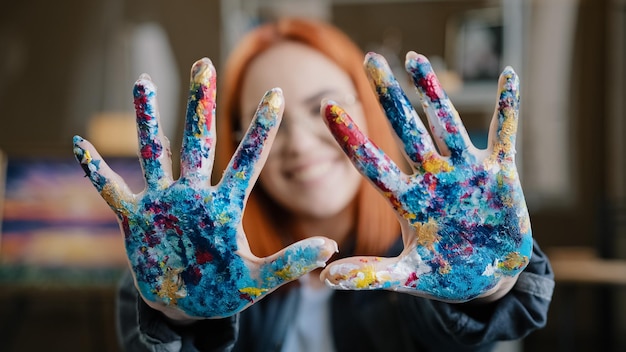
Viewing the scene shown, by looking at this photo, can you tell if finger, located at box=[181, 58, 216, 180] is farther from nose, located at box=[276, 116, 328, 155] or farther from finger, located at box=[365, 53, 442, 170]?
nose, located at box=[276, 116, 328, 155]

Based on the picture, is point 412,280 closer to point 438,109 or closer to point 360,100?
point 438,109

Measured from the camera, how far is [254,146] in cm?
56

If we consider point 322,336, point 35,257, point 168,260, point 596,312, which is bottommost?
point 596,312

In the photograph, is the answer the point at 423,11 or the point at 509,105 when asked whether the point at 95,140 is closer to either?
the point at 423,11

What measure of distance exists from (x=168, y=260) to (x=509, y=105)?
342 millimetres

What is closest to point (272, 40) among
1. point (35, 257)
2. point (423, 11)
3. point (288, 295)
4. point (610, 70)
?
point (288, 295)

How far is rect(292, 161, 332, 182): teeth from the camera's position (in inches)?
37.3

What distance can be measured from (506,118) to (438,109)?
0.21 feet

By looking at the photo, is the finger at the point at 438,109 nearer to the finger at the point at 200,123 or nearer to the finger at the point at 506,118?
the finger at the point at 506,118

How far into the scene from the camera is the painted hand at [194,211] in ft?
1.83

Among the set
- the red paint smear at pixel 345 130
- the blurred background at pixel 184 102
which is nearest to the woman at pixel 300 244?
the red paint smear at pixel 345 130

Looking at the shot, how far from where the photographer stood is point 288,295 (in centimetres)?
102

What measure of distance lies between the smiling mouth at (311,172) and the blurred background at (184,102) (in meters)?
1.87

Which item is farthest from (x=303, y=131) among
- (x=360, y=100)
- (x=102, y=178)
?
(x=102, y=178)
